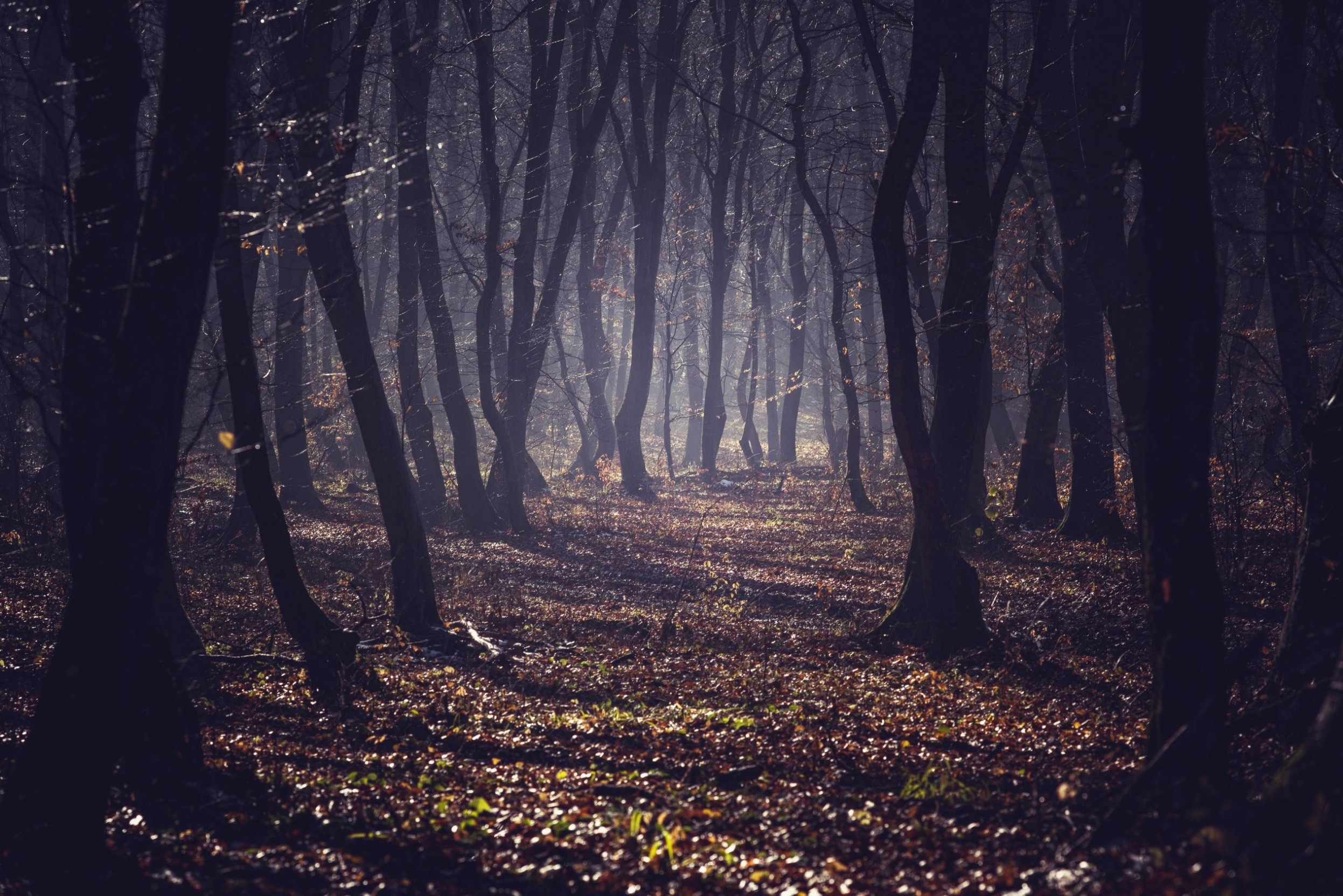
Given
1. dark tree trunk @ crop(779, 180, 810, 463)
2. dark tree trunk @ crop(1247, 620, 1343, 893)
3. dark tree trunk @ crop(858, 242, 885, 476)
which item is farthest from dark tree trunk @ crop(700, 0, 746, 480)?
dark tree trunk @ crop(1247, 620, 1343, 893)

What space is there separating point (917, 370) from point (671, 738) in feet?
14.6

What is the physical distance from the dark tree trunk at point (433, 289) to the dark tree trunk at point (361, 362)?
19.8 ft

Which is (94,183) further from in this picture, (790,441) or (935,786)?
(790,441)

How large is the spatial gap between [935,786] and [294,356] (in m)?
16.4

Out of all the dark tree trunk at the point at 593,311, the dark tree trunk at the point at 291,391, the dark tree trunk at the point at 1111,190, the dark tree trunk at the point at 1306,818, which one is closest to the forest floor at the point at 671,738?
the dark tree trunk at the point at 1306,818

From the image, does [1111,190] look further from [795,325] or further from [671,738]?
[795,325]

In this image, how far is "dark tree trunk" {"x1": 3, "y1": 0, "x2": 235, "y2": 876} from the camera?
436cm

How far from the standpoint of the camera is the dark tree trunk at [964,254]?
30.9 feet

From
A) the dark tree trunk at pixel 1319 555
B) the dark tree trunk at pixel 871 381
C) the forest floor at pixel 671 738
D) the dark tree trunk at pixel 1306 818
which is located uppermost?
the dark tree trunk at pixel 871 381

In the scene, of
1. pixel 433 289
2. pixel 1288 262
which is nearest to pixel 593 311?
pixel 433 289

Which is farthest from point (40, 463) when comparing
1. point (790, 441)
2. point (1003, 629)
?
point (790, 441)

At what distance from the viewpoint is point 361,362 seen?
9734 millimetres

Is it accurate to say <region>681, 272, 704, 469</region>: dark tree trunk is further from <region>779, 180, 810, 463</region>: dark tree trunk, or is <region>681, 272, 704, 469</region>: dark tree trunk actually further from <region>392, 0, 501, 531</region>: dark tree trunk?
<region>392, 0, 501, 531</region>: dark tree trunk

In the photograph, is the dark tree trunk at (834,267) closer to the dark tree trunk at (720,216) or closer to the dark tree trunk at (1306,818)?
the dark tree trunk at (720,216)
